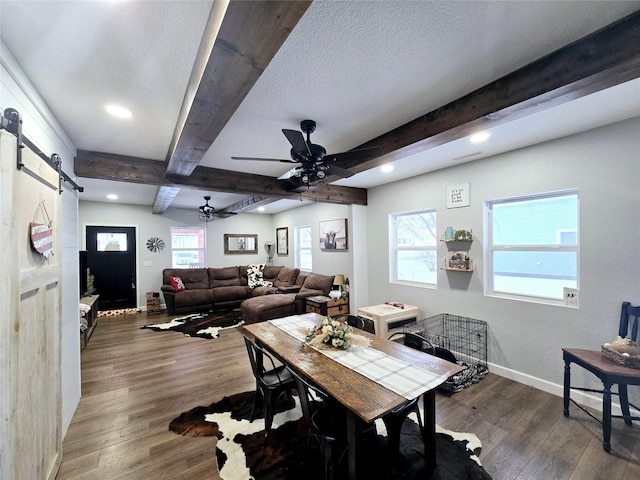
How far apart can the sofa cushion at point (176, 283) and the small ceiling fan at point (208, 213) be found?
5.36 feet

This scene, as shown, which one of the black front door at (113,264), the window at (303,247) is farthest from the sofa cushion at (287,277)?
the black front door at (113,264)

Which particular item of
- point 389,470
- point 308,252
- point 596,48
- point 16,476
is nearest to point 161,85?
point 16,476

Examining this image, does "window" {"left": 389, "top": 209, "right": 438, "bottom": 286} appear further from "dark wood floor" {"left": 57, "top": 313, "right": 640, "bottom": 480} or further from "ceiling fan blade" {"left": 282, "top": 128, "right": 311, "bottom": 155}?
"ceiling fan blade" {"left": 282, "top": 128, "right": 311, "bottom": 155}

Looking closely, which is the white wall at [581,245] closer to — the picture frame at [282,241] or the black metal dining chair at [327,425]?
the black metal dining chair at [327,425]

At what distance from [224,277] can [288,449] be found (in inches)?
228

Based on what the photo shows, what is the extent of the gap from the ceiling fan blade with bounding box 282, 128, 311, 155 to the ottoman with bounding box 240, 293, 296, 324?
3.59 m

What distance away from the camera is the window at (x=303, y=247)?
278 inches

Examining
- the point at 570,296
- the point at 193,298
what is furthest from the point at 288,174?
the point at 193,298

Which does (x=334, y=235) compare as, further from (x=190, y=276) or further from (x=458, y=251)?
(x=190, y=276)

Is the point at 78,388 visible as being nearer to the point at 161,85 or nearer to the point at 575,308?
the point at 161,85

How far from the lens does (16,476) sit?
1263mm

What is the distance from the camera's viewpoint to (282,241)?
8094 mm

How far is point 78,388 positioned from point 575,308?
16.1ft

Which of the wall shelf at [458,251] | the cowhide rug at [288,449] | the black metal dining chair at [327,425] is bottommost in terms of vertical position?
the cowhide rug at [288,449]
